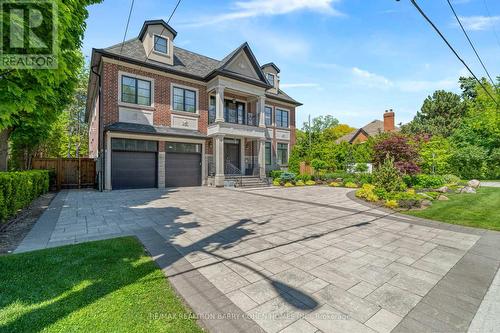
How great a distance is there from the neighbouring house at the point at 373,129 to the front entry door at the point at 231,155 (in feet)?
50.9

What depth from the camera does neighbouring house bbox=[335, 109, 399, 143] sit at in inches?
1104

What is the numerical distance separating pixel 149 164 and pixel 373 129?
36.3 meters

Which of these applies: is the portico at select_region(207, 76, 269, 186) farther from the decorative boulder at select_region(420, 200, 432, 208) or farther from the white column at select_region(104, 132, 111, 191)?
the decorative boulder at select_region(420, 200, 432, 208)

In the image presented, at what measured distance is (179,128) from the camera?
15.4 meters

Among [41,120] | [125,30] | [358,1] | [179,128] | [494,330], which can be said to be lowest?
[494,330]

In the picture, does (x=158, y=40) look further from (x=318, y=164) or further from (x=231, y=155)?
(x=318, y=164)

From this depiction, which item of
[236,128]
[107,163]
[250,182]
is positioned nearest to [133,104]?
[107,163]

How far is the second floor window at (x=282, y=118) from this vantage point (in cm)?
2155

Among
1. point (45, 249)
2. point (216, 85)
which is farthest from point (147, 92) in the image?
point (45, 249)

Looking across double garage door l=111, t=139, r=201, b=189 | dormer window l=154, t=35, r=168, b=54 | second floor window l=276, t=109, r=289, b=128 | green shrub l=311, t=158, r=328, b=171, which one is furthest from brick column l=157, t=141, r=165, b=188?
green shrub l=311, t=158, r=328, b=171

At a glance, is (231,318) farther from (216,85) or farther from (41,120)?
(216,85)

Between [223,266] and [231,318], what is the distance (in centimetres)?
125

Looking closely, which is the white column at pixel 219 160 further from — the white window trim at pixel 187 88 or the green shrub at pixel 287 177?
the green shrub at pixel 287 177

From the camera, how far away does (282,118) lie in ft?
71.9
